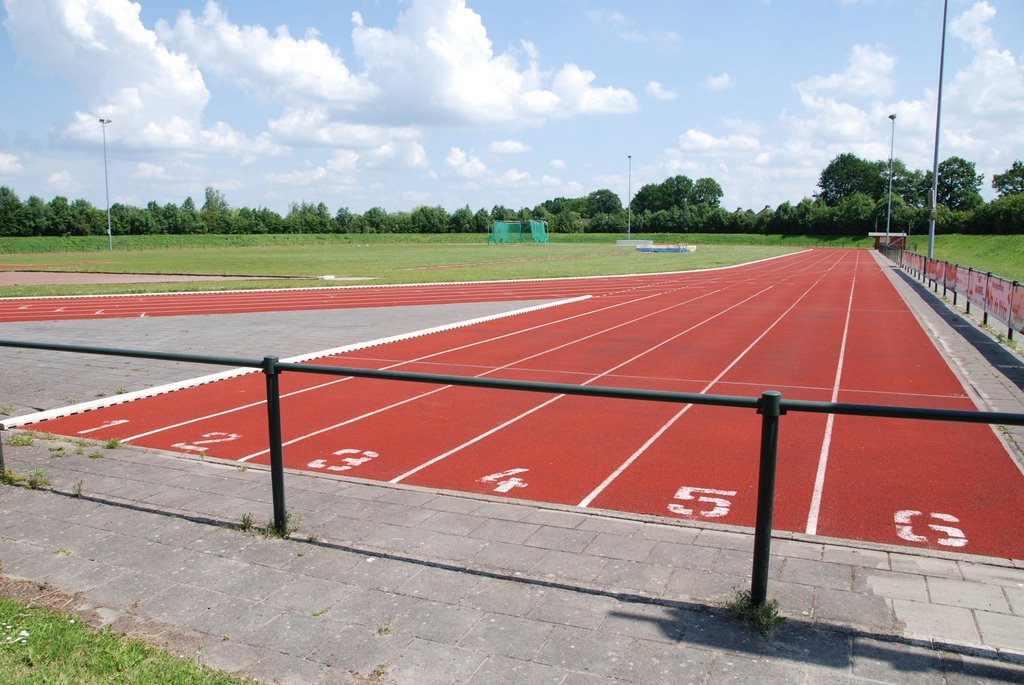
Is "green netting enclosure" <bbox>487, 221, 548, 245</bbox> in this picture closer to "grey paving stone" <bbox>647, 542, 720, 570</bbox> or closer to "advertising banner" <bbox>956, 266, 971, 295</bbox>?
"advertising banner" <bbox>956, 266, 971, 295</bbox>

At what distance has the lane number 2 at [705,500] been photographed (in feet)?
17.9

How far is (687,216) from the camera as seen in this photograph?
127 m

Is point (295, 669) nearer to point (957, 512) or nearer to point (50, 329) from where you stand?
point (957, 512)

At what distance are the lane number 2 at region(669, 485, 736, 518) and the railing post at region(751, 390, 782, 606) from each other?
1870 mm

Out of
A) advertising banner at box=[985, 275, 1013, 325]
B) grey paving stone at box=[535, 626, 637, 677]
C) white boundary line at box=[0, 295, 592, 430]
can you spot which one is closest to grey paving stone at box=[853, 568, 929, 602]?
grey paving stone at box=[535, 626, 637, 677]

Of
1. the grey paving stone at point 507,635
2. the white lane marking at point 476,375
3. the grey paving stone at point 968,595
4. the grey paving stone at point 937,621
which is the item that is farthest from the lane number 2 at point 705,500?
the white lane marking at point 476,375

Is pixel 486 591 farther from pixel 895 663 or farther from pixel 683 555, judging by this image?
pixel 895 663

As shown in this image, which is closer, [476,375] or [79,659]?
[79,659]

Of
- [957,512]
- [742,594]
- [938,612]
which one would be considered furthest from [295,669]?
[957,512]

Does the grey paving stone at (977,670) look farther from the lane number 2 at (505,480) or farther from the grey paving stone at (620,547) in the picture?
the lane number 2 at (505,480)

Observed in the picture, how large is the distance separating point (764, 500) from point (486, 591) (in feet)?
4.76

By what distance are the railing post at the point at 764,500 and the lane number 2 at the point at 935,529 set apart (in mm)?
2001

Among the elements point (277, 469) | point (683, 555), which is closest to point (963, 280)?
point (683, 555)

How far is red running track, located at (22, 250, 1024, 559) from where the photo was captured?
5.64m
